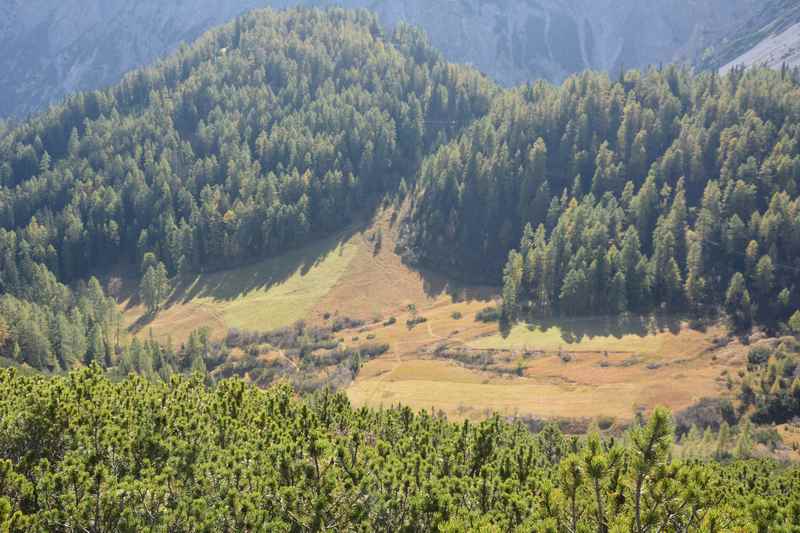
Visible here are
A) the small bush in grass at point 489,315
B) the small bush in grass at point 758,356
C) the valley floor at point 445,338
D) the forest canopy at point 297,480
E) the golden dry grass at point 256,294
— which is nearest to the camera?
the forest canopy at point 297,480

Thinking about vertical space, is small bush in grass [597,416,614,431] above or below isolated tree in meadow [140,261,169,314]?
below

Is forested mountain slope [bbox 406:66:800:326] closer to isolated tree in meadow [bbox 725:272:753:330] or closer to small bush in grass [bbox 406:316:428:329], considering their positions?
isolated tree in meadow [bbox 725:272:753:330]

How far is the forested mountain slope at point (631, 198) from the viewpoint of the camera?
132000mm

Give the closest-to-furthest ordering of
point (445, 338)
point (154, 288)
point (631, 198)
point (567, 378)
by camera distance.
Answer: point (567, 378) → point (445, 338) → point (631, 198) → point (154, 288)

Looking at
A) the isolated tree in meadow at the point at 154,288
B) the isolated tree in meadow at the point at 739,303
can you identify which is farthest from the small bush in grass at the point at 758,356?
the isolated tree in meadow at the point at 154,288

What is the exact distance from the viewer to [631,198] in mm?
155875

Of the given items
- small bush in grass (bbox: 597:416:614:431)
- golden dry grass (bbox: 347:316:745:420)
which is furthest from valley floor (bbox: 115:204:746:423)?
small bush in grass (bbox: 597:416:614:431)

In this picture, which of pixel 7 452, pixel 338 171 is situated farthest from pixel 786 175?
pixel 7 452

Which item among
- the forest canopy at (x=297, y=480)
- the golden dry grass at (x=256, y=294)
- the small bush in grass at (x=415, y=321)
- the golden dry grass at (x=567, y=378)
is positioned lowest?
the golden dry grass at (x=567, y=378)

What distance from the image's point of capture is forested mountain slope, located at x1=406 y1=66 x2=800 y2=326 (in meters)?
132

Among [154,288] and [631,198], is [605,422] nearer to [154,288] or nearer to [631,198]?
[631,198]

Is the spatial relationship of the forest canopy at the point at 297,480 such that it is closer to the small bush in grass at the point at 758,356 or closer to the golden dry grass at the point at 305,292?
the small bush in grass at the point at 758,356

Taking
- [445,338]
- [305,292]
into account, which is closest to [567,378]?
[445,338]

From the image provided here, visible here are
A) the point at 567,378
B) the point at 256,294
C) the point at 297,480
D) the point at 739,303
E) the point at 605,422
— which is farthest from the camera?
the point at 256,294
